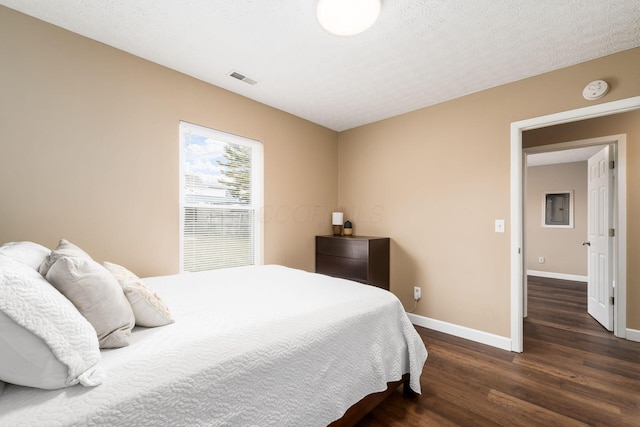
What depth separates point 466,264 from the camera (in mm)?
2973

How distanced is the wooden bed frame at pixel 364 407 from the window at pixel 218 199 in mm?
1917

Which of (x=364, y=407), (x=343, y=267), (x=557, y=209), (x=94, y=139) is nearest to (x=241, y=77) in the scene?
(x=94, y=139)

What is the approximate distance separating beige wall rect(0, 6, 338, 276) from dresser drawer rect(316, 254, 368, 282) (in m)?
1.78

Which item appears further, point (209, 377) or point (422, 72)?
point (422, 72)

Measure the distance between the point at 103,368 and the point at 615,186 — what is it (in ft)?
14.8

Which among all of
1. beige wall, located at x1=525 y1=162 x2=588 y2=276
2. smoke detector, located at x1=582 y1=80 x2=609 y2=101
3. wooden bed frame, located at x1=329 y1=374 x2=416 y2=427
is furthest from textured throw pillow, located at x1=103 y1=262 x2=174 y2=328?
beige wall, located at x1=525 y1=162 x2=588 y2=276

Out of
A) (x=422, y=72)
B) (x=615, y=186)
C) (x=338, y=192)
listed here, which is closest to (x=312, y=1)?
(x=422, y=72)

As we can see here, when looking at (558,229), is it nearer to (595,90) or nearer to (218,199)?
(595,90)

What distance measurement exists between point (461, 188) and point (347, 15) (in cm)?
210

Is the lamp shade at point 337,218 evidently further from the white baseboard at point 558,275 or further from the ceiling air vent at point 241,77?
the white baseboard at point 558,275

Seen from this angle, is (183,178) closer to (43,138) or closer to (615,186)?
(43,138)

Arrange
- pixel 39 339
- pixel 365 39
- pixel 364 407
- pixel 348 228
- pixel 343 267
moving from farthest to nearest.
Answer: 1. pixel 348 228
2. pixel 343 267
3. pixel 365 39
4. pixel 364 407
5. pixel 39 339

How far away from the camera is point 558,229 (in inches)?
237

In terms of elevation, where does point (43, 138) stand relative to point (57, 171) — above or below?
above
